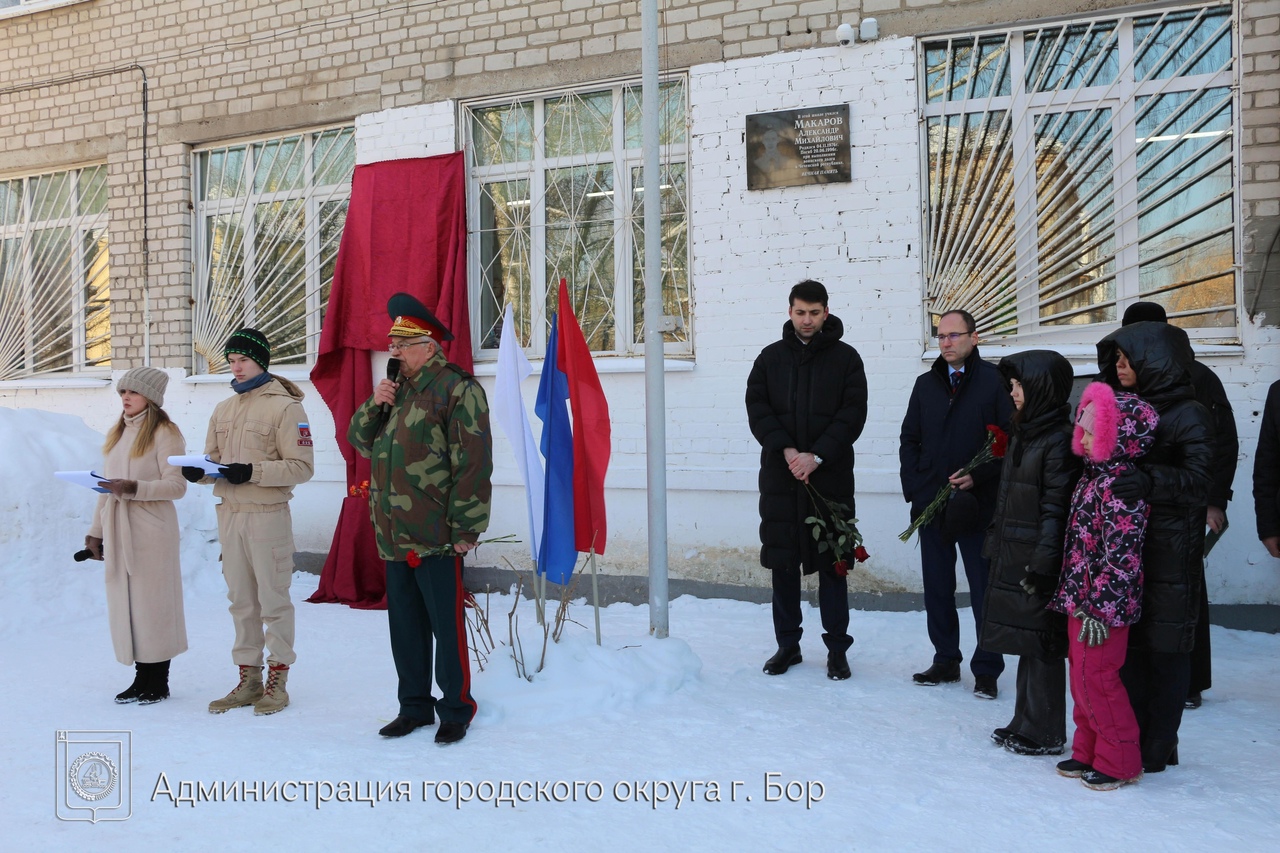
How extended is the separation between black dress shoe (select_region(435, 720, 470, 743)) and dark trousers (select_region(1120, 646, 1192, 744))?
2421 mm

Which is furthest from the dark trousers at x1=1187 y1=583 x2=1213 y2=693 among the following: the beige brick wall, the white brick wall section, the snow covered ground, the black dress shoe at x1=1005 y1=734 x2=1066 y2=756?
the white brick wall section

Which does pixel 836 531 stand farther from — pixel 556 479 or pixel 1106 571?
pixel 1106 571

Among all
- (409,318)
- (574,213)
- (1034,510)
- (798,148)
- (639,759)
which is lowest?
(639,759)

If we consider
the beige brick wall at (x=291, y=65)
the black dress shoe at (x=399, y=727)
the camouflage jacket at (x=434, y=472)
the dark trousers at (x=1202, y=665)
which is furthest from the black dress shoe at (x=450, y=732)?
the beige brick wall at (x=291, y=65)

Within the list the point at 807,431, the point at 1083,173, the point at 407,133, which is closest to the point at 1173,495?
the point at 807,431

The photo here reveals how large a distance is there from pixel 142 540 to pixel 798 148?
14.3ft

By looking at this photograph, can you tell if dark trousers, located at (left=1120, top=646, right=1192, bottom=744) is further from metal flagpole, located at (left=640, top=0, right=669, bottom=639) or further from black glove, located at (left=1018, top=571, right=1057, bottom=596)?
metal flagpole, located at (left=640, top=0, right=669, bottom=639)

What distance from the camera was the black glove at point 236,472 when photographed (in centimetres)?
439

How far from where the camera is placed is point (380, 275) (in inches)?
297

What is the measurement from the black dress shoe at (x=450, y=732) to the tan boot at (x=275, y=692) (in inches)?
36.2

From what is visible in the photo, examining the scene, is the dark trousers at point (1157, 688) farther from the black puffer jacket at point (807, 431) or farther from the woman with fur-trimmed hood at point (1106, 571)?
the black puffer jacket at point (807, 431)

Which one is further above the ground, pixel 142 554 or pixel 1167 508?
pixel 1167 508

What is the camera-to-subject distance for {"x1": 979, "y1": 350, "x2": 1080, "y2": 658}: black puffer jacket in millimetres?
3531

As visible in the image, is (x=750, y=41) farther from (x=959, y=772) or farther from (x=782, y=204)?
(x=959, y=772)
